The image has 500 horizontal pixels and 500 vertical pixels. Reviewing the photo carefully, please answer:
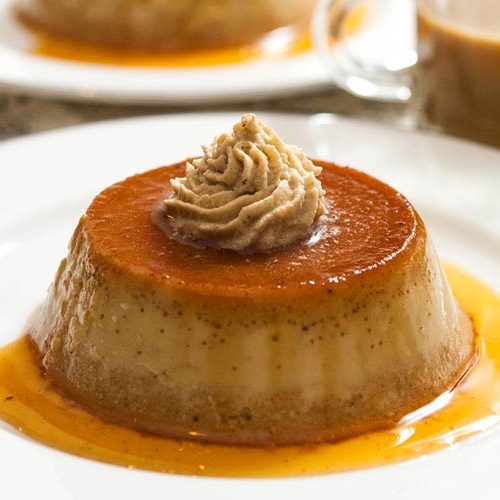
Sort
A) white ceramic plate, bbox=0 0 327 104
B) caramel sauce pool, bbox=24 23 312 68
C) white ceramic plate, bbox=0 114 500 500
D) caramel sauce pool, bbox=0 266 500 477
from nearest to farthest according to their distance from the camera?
caramel sauce pool, bbox=0 266 500 477
white ceramic plate, bbox=0 114 500 500
white ceramic plate, bbox=0 0 327 104
caramel sauce pool, bbox=24 23 312 68

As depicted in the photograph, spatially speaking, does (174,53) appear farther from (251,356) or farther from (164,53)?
(251,356)

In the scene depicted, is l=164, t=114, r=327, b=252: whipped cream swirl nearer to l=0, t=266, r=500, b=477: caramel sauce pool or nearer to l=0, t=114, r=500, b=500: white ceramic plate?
l=0, t=266, r=500, b=477: caramel sauce pool

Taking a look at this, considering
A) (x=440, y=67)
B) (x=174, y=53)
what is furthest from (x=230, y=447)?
(x=174, y=53)

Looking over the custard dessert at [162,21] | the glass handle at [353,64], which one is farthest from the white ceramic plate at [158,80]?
the custard dessert at [162,21]

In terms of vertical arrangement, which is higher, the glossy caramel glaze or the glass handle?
the glossy caramel glaze

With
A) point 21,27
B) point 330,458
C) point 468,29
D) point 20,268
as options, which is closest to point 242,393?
point 330,458

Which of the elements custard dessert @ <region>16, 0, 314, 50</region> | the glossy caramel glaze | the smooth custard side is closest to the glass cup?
custard dessert @ <region>16, 0, 314, 50</region>

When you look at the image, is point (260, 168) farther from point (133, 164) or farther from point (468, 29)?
point (468, 29)
